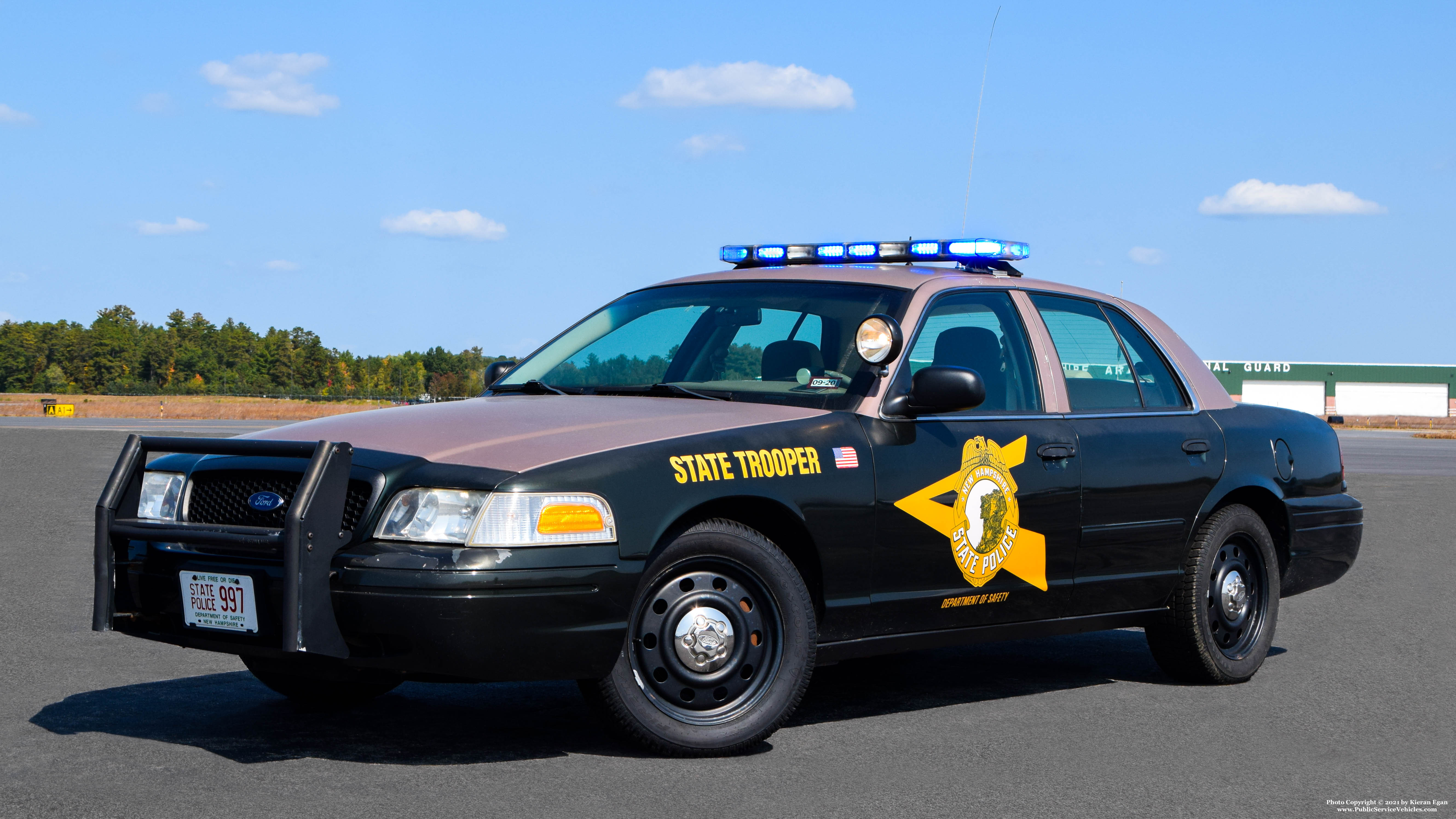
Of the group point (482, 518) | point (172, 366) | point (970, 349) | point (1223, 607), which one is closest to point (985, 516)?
point (970, 349)

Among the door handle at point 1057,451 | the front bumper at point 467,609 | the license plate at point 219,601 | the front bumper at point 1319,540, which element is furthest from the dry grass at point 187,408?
the front bumper at point 467,609

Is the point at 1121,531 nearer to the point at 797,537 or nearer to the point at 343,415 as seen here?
the point at 797,537

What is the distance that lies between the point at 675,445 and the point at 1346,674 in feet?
12.2

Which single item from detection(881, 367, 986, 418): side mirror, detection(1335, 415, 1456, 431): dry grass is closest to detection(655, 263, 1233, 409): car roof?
detection(881, 367, 986, 418): side mirror

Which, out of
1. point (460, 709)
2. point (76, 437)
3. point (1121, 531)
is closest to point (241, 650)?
point (460, 709)

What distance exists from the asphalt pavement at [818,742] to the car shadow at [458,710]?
0.02 metres

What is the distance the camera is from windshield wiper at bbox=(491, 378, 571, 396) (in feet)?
18.9

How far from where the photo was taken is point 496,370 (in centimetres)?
664

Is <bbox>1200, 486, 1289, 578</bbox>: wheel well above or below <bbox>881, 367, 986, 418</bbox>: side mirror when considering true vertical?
below

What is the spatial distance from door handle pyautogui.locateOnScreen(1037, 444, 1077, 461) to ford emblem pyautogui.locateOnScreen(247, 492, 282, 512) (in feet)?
9.24

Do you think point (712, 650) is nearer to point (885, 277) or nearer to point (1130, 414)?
point (885, 277)

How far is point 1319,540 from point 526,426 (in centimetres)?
420

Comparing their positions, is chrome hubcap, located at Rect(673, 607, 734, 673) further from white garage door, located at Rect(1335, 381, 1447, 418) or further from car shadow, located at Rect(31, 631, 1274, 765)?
white garage door, located at Rect(1335, 381, 1447, 418)

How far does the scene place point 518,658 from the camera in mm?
4316
